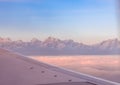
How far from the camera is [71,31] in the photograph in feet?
5.57

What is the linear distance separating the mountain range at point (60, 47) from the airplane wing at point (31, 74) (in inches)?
17.4

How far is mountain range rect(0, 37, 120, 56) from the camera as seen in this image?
1576 mm

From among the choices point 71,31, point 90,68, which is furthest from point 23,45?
point 90,68

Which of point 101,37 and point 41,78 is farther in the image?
point 101,37

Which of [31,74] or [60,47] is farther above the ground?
[60,47]

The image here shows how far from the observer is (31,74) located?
1.07 metres

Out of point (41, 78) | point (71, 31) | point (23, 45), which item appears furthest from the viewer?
point (71, 31)

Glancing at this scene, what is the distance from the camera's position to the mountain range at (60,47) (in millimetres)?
1576

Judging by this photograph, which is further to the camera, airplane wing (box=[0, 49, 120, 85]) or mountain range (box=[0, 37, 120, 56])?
mountain range (box=[0, 37, 120, 56])

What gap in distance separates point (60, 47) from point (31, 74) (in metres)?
0.61

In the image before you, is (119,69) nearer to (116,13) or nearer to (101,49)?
(101,49)

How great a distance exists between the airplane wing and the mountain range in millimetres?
441

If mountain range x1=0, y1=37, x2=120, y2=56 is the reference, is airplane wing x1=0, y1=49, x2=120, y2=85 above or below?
below

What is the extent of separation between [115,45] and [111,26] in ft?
0.39
